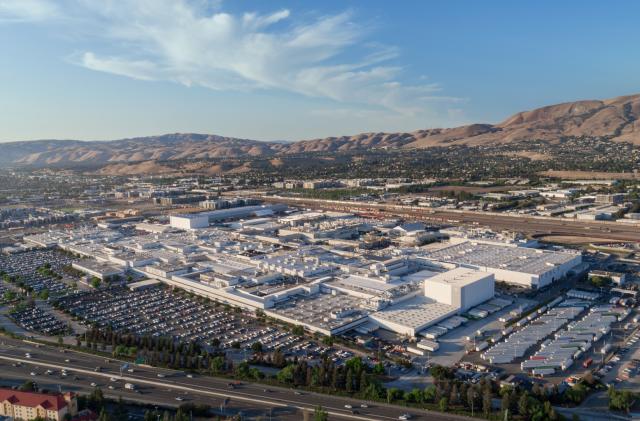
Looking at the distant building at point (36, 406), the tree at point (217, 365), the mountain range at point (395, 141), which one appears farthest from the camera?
the mountain range at point (395, 141)

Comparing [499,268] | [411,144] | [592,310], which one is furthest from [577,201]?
[411,144]

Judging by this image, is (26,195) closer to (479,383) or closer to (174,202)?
(174,202)

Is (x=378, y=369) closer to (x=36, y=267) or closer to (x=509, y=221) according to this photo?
(x=36, y=267)

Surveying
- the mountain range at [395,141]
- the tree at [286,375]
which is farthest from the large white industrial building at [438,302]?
the mountain range at [395,141]

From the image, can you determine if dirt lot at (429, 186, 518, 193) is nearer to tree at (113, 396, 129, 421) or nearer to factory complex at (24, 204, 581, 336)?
factory complex at (24, 204, 581, 336)

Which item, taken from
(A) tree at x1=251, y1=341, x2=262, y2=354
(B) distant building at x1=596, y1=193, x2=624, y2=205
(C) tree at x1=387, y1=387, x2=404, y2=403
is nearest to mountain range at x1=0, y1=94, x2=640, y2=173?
(B) distant building at x1=596, y1=193, x2=624, y2=205

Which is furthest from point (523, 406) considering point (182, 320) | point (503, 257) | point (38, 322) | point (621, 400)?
point (38, 322)

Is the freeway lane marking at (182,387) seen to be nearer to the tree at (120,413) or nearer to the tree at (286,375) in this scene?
the tree at (286,375)
